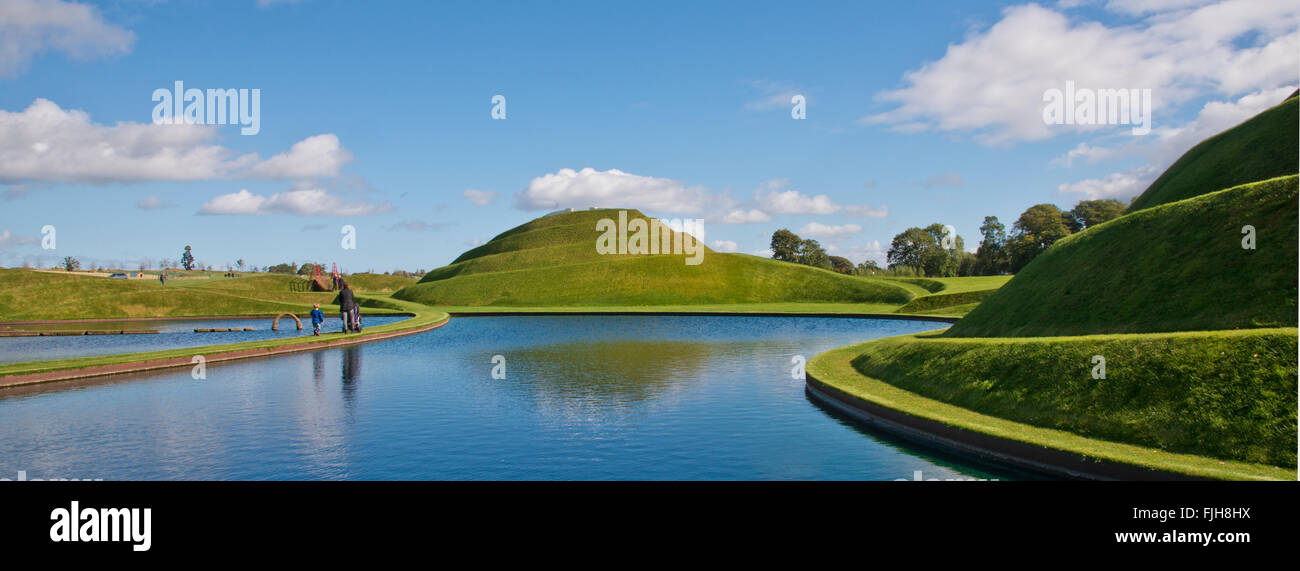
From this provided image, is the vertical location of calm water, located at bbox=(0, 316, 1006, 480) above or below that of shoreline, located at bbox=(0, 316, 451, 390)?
below

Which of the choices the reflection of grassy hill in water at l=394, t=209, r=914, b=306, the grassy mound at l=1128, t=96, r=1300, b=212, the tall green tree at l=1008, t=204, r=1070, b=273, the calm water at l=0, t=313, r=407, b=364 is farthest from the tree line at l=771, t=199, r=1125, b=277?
the calm water at l=0, t=313, r=407, b=364

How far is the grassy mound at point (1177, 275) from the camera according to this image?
21.0 metres

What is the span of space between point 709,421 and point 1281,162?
26.5 m

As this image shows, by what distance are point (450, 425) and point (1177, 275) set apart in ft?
78.9

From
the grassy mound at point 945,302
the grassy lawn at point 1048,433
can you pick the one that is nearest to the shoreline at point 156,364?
the grassy lawn at point 1048,433

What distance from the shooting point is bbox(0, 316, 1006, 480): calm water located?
16750mm

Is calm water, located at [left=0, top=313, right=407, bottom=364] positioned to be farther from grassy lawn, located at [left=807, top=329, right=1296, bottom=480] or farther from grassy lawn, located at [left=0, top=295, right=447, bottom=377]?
grassy lawn, located at [left=807, top=329, right=1296, bottom=480]

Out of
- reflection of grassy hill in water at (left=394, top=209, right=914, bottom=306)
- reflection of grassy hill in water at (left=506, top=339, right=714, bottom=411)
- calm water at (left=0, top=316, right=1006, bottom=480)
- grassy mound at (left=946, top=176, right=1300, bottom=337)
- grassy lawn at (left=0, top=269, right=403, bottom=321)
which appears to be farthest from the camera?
reflection of grassy hill in water at (left=394, top=209, right=914, bottom=306)

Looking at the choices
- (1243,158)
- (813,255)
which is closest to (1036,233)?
(813,255)

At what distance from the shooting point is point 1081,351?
63.4 feet

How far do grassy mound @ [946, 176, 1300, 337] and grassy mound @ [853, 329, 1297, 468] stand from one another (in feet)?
14.8
